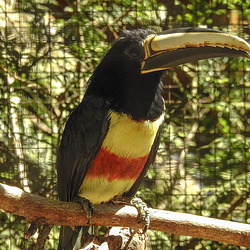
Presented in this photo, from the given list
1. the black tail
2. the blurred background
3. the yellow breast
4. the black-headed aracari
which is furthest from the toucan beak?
the blurred background

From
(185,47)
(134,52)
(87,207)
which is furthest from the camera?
(134,52)

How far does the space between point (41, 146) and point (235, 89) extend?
1461 mm

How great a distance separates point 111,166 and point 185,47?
650mm

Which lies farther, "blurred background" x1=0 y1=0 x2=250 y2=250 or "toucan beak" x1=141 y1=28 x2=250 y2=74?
"blurred background" x1=0 y1=0 x2=250 y2=250

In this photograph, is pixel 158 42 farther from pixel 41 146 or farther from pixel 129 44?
pixel 41 146

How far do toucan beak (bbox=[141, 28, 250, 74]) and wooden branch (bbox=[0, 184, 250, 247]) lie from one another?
69cm

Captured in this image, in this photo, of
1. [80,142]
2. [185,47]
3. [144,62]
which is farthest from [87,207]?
[185,47]

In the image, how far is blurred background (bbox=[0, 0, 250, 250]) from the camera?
11.4 ft

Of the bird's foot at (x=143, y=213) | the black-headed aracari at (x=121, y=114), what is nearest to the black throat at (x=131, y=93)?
the black-headed aracari at (x=121, y=114)

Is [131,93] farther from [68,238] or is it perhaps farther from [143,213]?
[68,238]

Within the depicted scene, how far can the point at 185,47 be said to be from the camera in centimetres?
224

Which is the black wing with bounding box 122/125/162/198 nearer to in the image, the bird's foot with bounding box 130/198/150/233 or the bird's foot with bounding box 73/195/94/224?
the bird's foot with bounding box 130/198/150/233

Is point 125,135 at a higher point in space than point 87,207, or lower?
higher

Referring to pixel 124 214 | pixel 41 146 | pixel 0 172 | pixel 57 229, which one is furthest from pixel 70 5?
pixel 124 214
